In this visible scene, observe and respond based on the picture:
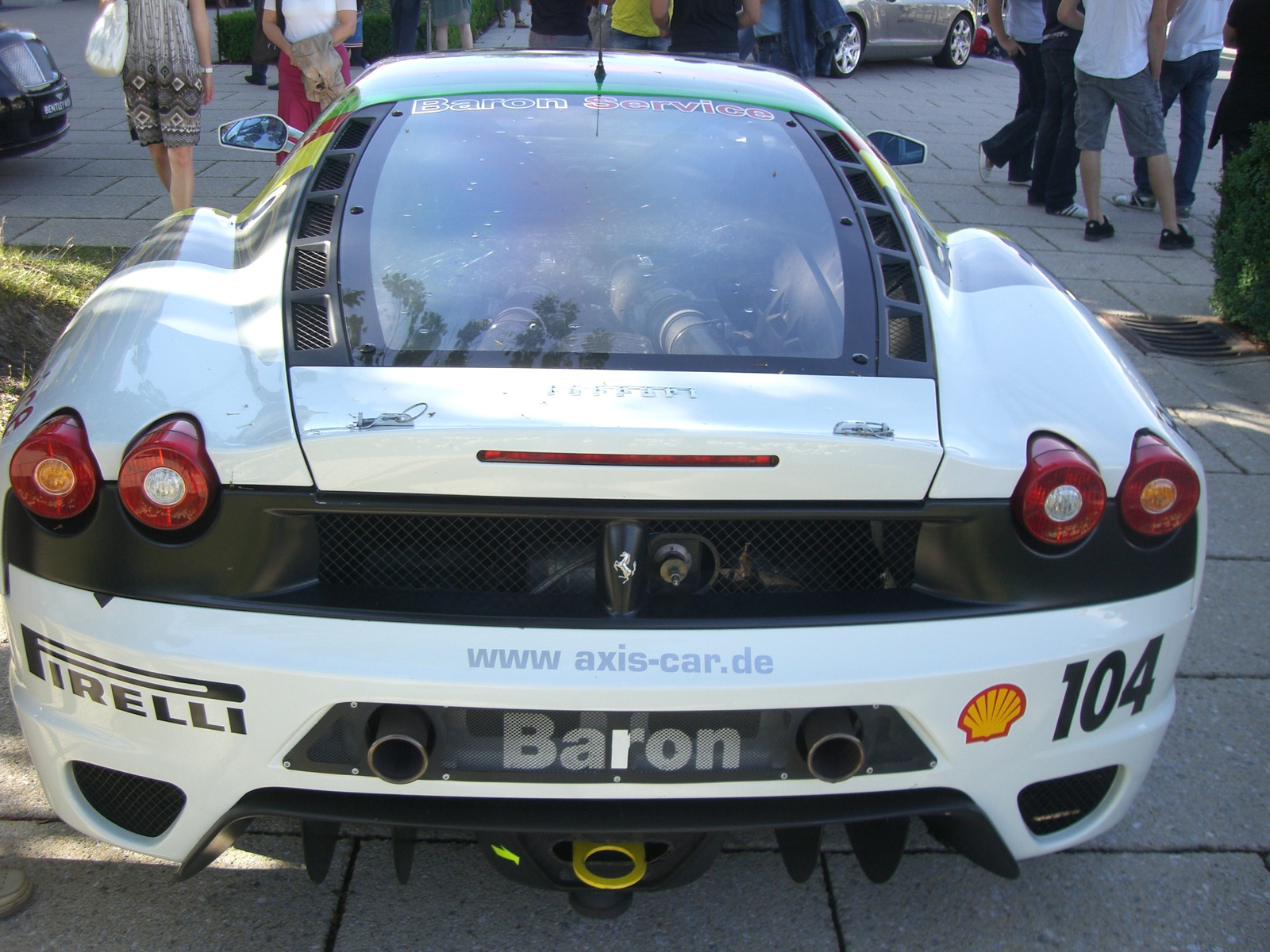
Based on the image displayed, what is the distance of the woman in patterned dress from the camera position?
5.55m

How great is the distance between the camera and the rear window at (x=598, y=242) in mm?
2020

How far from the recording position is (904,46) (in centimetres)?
1489

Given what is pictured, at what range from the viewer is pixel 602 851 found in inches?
71.4

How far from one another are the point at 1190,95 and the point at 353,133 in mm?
6709

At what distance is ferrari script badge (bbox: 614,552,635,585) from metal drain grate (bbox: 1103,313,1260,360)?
15.2ft

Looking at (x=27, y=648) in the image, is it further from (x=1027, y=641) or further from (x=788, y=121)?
(x=788, y=121)

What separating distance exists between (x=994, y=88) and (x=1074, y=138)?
7418 mm

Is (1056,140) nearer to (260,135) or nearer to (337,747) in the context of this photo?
(260,135)

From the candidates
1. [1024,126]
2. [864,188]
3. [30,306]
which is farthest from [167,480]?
[1024,126]

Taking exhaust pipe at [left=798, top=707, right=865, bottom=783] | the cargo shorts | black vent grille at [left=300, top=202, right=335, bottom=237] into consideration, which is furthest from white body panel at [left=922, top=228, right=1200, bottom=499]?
the cargo shorts

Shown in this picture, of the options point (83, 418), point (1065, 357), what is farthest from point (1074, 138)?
point (83, 418)

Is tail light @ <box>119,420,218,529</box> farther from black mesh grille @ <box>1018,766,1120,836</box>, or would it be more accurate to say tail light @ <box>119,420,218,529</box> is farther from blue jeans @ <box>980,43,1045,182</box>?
blue jeans @ <box>980,43,1045,182</box>

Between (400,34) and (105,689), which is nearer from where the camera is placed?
(105,689)

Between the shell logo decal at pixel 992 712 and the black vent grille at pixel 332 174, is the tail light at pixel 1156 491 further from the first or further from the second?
the black vent grille at pixel 332 174
